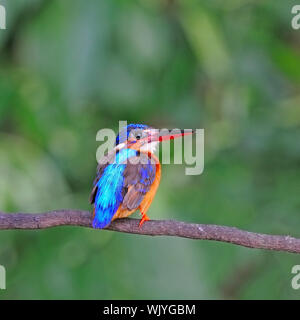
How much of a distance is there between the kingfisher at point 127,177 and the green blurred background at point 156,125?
46 cm

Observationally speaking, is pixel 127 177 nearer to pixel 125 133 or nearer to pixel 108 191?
pixel 108 191

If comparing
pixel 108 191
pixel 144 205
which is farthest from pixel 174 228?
pixel 144 205

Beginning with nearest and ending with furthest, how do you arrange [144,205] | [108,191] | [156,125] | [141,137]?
[108,191] → [144,205] → [141,137] → [156,125]

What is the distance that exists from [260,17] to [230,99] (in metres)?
0.56

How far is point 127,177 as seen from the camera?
11.0ft

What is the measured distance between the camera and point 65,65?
430 cm

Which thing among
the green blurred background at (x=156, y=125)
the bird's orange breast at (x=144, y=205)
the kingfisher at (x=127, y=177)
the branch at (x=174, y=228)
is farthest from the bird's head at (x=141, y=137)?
the branch at (x=174, y=228)

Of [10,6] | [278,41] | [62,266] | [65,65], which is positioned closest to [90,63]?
[65,65]

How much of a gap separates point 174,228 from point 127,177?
633mm

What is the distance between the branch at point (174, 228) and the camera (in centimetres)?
270

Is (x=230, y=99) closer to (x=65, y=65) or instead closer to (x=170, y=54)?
(x=170, y=54)

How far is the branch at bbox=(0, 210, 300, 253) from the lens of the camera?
8.86 feet

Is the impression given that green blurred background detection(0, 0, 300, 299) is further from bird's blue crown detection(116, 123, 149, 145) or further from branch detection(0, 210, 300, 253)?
branch detection(0, 210, 300, 253)

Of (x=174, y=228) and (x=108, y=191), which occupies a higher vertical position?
(x=108, y=191)
